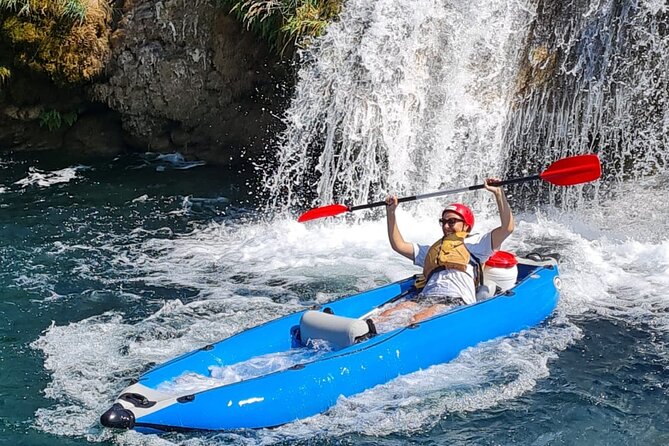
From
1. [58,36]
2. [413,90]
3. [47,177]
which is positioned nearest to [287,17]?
[413,90]

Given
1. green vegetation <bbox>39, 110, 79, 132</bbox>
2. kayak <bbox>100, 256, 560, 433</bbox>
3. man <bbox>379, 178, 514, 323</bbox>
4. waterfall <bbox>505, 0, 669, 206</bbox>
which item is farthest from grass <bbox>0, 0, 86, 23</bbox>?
man <bbox>379, 178, 514, 323</bbox>

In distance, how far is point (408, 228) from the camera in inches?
370

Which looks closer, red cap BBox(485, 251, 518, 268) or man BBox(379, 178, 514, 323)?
man BBox(379, 178, 514, 323)

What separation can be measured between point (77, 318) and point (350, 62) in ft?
13.6

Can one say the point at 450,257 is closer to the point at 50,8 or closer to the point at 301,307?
the point at 301,307

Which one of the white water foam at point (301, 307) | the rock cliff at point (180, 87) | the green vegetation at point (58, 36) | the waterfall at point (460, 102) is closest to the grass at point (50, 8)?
the green vegetation at point (58, 36)

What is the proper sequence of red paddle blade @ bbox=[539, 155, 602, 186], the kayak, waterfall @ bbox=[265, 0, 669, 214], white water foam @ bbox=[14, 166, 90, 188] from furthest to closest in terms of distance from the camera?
white water foam @ bbox=[14, 166, 90, 188] → waterfall @ bbox=[265, 0, 669, 214] → red paddle blade @ bbox=[539, 155, 602, 186] → the kayak

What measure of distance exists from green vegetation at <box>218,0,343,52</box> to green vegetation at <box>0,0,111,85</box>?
1.93 metres

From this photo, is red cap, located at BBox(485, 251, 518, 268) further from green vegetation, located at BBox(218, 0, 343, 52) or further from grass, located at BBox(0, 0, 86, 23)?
grass, located at BBox(0, 0, 86, 23)

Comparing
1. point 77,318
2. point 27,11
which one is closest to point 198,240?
point 77,318

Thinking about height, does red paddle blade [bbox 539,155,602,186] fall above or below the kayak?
above

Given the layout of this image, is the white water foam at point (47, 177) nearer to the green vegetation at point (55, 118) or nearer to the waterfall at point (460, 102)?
the green vegetation at point (55, 118)

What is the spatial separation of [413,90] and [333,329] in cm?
444

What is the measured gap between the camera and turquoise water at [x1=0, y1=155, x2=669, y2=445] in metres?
5.35
